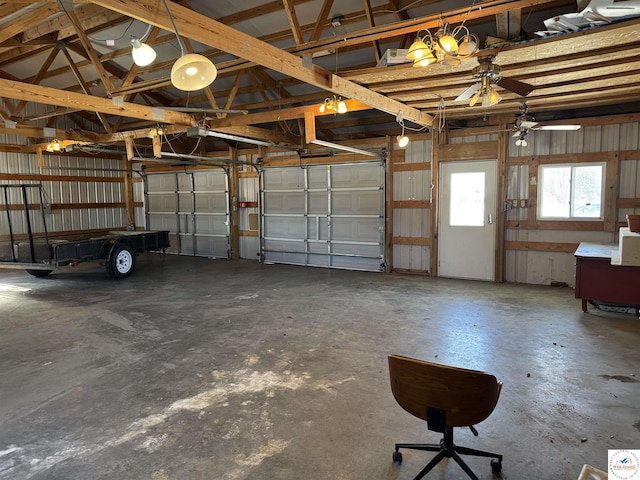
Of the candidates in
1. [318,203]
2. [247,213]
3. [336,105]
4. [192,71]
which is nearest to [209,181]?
[247,213]

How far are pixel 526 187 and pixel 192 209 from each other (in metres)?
8.37

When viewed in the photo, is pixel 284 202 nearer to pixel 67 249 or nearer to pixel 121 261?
pixel 121 261

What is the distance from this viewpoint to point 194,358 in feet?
13.3

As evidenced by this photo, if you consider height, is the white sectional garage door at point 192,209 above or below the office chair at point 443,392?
above

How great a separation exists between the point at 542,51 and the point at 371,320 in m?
3.49

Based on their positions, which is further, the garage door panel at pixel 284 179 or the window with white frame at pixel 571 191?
the garage door panel at pixel 284 179

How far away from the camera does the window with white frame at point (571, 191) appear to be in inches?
263

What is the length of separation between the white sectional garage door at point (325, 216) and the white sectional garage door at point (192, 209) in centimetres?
139

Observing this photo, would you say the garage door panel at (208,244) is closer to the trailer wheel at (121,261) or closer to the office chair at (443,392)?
the trailer wheel at (121,261)

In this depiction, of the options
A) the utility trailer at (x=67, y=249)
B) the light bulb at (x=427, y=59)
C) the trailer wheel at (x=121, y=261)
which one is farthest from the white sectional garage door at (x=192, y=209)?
the light bulb at (x=427, y=59)

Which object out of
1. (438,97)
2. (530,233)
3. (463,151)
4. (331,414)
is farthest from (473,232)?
(331,414)

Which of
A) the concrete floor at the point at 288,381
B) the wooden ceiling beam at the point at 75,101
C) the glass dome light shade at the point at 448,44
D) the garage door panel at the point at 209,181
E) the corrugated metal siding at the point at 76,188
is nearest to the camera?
the concrete floor at the point at 288,381

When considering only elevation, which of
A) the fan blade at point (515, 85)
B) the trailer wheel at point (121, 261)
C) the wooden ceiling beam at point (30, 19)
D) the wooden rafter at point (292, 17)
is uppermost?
the wooden ceiling beam at point (30, 19)

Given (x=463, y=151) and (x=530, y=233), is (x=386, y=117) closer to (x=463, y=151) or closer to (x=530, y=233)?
(x=463, y=151)
